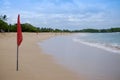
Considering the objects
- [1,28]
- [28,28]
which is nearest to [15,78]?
[1,28]

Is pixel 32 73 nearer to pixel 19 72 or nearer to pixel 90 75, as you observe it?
pixel 19 72

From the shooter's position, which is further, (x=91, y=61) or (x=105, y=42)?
(x=105, y=42)

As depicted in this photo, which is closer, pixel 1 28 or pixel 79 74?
pixel 79 74

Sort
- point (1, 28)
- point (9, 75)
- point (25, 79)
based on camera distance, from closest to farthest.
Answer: point (25, 79) < point (9, 75) < point (1, 28)

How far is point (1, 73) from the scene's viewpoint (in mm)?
5609

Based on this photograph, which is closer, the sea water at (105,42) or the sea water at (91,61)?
the sea water at (91,61)

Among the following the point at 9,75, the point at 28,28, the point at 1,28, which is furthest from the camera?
the point at 28,28

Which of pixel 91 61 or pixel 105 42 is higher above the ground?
pixel 91 61

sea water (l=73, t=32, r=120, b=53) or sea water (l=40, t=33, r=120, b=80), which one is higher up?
sea water (l=40, t=33, r=120, b=80)

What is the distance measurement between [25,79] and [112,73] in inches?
103

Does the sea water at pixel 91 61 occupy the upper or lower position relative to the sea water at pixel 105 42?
upper

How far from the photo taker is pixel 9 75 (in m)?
5.41

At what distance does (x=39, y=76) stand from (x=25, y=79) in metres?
0.49

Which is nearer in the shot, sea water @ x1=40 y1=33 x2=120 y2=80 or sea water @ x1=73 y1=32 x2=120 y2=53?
sea water @ x1=40 y1=33 x2=120 y2=80
